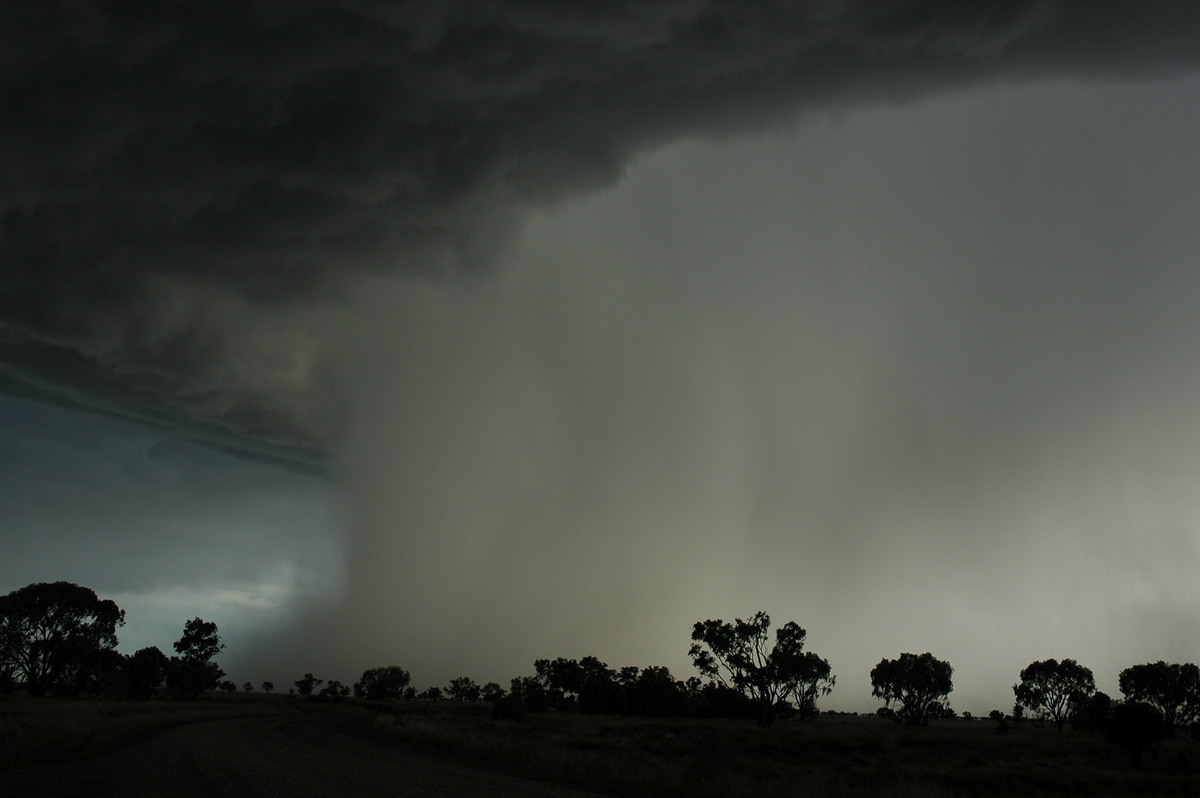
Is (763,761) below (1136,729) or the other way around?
below

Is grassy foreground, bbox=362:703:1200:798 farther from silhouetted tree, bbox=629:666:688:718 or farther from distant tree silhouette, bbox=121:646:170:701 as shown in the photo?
distant tree silhouette, bbox=121:646:170:701

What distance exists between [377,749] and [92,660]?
8591 cm

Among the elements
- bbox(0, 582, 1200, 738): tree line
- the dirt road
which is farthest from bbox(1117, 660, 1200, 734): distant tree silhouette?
the dirt road

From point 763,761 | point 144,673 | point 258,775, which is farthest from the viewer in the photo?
point 144,673

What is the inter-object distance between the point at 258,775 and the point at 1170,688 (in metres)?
118

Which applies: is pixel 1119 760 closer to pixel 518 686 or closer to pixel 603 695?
pixel 603 695

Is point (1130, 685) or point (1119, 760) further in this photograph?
point (1130, 685)

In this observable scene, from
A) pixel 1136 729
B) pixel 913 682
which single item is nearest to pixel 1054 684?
pixel 913 682

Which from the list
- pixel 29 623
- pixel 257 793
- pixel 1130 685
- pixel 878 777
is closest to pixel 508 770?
pixel 257 793

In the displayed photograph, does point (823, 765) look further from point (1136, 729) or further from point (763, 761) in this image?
point (1136, 729)

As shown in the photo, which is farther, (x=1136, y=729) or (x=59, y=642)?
(x=59, y=642)

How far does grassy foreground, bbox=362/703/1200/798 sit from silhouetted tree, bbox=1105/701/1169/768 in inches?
44.8

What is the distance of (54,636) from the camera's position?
87688mm

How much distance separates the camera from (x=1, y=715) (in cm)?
3778
